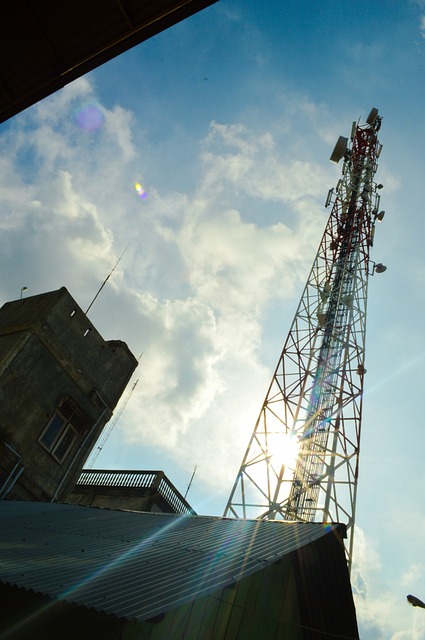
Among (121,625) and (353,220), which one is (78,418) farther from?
(353,220)

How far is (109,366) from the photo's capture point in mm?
16266

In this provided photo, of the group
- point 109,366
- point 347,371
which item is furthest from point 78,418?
point 347,371

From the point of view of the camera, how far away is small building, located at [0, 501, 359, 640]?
4480 millimetres

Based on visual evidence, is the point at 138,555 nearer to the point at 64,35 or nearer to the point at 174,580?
the point at 174,580

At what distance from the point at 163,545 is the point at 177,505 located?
12.6 meters

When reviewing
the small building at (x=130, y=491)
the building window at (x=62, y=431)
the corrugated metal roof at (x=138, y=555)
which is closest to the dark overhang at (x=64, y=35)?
the corrugated metal roof at (x=138, y=555)

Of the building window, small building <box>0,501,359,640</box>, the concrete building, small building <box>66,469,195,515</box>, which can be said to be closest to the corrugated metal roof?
small building <box>0,501,359,640</box>

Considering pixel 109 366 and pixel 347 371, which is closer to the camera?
pixel 347 371

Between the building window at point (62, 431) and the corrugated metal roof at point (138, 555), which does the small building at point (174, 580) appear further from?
the building window at point (62, 431)

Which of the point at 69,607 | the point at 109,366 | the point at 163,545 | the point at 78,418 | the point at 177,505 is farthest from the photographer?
the point at 177,505

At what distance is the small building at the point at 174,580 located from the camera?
4.48m

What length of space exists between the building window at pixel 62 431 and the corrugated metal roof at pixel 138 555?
17.4ft

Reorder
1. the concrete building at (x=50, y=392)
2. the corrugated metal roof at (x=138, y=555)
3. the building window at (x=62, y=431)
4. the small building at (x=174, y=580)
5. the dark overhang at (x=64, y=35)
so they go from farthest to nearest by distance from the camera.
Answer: the building window at (x=62, y=431), the concrete building at (x=50, y=392), the dark overhang at (x=64, y=35), the small building at (x=174, y=580), the corrugated metal roof at (x=138, y=555)

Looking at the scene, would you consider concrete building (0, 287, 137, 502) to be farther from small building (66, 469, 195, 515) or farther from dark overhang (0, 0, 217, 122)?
dark overhang (0, 0, 217, 122)
